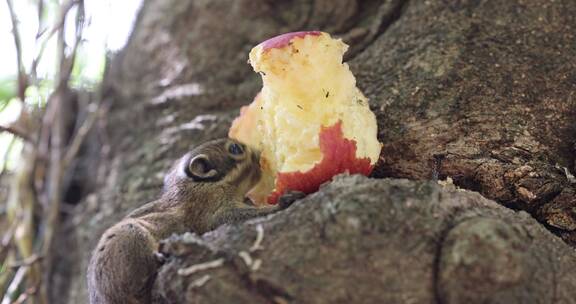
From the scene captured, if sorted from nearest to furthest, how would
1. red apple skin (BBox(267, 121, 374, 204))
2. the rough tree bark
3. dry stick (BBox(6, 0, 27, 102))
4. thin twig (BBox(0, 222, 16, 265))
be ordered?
the rough tree bark < red apple skin (BBox(267, 121, 374, 204)) < thin twig (BBox(0, 222, 16, 265)) < dry stick (BBox(6, 0, 27, 102))

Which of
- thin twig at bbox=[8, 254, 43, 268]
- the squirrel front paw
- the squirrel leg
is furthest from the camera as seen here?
thin twig at bbox=[8, 254, 43, 268]

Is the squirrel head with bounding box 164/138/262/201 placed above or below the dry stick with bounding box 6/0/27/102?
below

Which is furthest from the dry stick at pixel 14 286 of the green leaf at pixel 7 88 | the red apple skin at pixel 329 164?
the red apple skin at pixel 329 164

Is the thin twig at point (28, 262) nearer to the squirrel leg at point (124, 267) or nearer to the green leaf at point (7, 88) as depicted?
the squirrel leg at point (124, 267)

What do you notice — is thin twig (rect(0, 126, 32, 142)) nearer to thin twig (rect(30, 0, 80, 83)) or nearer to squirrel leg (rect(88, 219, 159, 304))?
thin twig (rect(30, 0, 80, 83))

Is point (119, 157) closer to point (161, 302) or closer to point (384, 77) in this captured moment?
point (384, 77)

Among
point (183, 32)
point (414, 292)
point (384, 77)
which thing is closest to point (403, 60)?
point (384, 77)

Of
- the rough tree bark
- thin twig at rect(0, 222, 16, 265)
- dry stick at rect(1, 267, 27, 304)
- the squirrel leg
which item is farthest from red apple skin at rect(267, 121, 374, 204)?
thin twig at rect(0, 222, 16, 265)

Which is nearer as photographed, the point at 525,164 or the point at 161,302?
the point at 161,302
